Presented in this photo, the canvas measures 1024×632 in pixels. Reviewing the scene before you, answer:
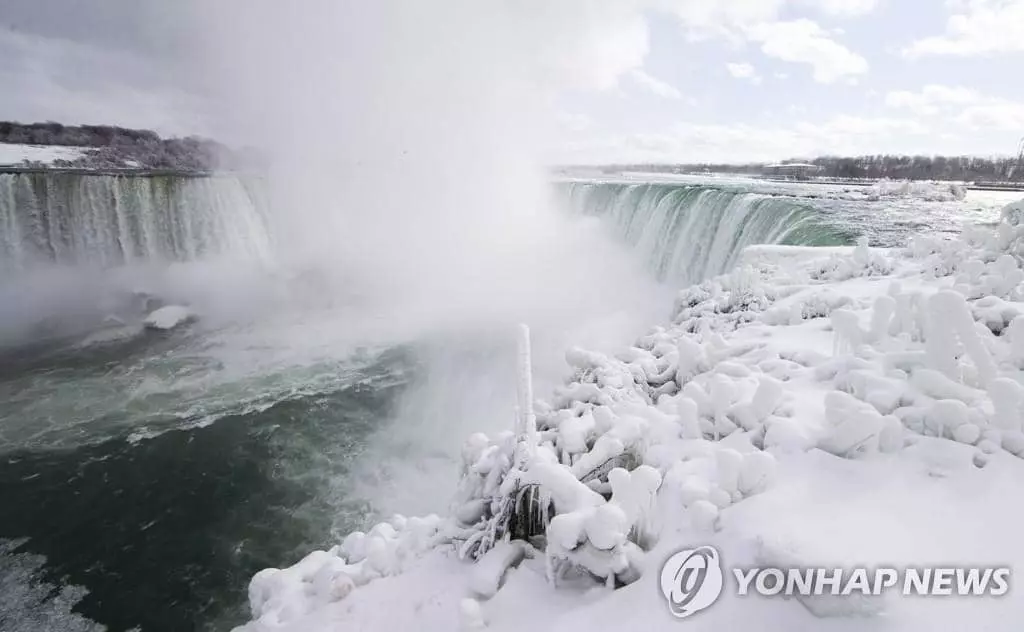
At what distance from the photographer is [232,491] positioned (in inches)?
269

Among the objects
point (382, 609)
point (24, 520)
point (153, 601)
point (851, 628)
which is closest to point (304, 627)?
point (382, 609)

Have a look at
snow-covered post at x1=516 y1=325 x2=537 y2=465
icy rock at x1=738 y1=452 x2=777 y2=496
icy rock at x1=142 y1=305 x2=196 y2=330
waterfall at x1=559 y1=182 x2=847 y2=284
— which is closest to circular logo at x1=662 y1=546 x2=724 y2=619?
icy rock at x1=738 y1=452 x2=777 y2=496

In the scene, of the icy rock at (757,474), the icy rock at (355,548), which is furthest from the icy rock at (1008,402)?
the icy rock at (355,548)

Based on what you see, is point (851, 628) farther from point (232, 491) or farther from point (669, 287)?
point (669, 287)

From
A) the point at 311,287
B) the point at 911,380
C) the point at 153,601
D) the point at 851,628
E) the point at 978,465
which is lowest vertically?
the point at 153,601

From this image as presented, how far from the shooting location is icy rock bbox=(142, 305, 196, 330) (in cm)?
1401

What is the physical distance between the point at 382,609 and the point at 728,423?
2.37 metres

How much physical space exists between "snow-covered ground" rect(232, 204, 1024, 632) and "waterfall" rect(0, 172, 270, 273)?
1783 centimetres

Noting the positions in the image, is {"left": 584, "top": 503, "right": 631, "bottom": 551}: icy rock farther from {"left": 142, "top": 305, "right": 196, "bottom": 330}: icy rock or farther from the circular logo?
{"left": 142, "top": 305, "right": 196, "bottom": 330}: icy rock

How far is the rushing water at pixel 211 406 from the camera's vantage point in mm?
5621

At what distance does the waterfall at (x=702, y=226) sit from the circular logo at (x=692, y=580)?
1029 cm

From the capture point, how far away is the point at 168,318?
14219 millimetres

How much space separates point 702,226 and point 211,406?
1370 centimetres

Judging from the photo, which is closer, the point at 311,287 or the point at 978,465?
the point at 978,465
